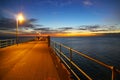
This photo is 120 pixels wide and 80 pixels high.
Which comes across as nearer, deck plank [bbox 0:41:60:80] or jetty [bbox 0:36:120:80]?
jetty [bbox 0:36:120:80]

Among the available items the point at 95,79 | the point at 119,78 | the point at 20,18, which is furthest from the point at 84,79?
the point at 20,18

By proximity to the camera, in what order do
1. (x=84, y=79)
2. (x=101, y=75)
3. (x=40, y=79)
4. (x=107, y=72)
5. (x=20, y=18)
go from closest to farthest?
(x=40, y=79), (x=84, y=79), (x=101, y=75), (x=107, y=72), (x=20, y=18)

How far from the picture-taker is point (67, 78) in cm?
614

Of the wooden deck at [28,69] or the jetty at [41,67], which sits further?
the wooden deck at [28,69]

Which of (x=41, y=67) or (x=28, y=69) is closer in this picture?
(x=28, y=69)

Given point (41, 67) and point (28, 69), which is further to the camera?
point (41, 67)

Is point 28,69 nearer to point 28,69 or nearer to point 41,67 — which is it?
point 28,69

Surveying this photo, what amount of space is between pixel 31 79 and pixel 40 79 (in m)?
0.36

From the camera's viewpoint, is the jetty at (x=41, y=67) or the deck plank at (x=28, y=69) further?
the deck plank at (x=28, y=69)

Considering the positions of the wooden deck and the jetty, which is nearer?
the jetty

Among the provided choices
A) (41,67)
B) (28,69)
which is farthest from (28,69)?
(41,67)

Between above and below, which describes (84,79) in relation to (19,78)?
below

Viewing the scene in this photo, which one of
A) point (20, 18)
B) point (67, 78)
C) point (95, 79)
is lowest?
point (95, 79)

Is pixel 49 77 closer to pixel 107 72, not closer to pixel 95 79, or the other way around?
pixel 95 79
